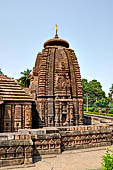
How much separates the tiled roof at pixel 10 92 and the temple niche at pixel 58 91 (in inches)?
63.0

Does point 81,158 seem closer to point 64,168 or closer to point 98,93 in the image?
point 64,168

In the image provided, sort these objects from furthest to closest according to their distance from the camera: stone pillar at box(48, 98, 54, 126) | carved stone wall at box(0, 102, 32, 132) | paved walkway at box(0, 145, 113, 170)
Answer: stone pillar at box(48, 98, 54, 126), carved stone wall at box(0, 102, 32, 132), paved walkway at box(0, 145, 113, 170)

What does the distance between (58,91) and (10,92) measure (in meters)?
4.46

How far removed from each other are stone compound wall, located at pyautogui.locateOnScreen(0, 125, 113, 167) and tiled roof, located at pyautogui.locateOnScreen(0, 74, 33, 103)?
350 cm

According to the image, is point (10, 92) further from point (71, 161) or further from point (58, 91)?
point (71, 161)

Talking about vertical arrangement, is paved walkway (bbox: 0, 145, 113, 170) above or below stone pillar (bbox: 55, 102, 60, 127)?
below

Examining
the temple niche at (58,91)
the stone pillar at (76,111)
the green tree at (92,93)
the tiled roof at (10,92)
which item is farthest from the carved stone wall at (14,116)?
the green tree at (92,93)

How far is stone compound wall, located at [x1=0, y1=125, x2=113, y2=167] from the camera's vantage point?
7.41 meters

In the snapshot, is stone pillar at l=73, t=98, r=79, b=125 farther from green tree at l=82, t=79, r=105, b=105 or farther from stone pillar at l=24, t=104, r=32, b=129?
green tree at l=82, t=79, r=105, b=105

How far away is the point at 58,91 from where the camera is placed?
13.3 metres

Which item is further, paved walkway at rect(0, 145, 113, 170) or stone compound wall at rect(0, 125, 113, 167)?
stone compound wall at rect(0, 125, 113, 167)

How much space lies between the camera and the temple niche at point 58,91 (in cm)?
1302

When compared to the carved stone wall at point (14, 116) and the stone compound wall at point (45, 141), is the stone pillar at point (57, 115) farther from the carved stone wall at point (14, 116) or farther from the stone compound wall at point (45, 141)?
the stone compound wall at point (45, 141)

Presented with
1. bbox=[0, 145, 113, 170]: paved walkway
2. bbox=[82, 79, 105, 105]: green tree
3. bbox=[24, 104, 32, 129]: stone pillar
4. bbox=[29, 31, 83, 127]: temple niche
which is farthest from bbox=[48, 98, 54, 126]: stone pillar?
bbox=[82, 79, 105, 105]: green tree
